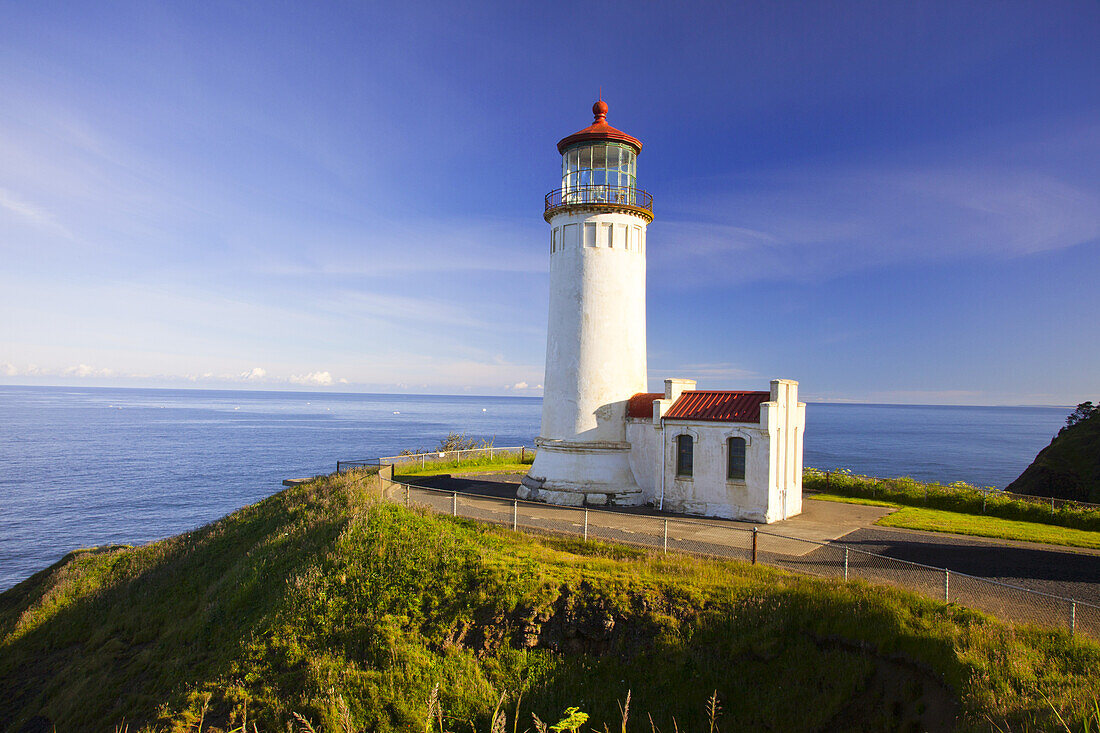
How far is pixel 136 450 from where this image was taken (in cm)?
7144

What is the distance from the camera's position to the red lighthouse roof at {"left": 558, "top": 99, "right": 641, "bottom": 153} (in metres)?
21.7

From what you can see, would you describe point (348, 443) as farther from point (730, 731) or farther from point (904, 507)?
point (730, 731)

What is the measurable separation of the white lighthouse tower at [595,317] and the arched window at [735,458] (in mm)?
3608

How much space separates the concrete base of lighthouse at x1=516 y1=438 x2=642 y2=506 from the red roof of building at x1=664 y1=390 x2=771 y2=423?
259 cm

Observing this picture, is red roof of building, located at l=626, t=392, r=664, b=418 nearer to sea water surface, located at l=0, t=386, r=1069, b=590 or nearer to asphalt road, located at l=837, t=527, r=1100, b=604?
asphalt road, located at l=837, t=527, r=1100, b=604

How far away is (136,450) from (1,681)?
67627 millimetres

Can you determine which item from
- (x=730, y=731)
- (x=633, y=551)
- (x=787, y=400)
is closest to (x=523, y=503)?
(x=633, y=551)

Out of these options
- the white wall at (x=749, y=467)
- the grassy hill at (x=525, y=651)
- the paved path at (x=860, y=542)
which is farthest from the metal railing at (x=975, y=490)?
the grassy hill at (x=525, y=651)

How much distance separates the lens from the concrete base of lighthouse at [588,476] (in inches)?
→ 874

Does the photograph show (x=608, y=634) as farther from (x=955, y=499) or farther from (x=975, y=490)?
(x=975, y=490)

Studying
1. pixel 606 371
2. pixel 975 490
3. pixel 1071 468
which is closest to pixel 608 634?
pixel 606 371

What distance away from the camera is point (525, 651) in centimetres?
1183

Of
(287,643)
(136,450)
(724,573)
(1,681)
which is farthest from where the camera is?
(136,450)

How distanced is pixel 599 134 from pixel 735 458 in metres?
12.6
